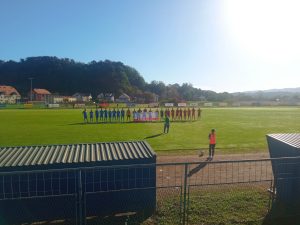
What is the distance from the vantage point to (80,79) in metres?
148

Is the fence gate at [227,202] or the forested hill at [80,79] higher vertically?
the forested hill at [80,79]

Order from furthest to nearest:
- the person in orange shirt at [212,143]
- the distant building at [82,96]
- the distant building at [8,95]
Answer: the distant building at [82,96], the distant building at [8,95], the person in orange shirt at [212,143]

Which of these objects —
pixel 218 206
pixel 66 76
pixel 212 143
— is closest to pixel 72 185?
pixel 218 206

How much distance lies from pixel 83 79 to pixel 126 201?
144239 mm

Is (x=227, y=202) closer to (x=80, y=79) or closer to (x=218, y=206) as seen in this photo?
(x=218, y=206)

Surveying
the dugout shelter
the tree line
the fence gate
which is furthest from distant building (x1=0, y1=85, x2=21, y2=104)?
the fence gate

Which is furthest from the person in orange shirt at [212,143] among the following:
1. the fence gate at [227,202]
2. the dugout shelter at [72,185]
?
the dugout shelter at [72,185]

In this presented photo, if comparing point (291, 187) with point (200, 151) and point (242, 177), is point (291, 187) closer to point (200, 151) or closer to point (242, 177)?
point (242, 177)

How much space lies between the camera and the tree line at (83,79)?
479ft

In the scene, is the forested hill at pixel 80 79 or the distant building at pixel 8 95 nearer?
the distant building at pixel 8 95

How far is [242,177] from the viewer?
11031mm

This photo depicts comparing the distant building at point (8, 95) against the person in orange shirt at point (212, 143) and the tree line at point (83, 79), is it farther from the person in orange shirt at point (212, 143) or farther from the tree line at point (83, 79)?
the person in orange shirt at point (212, 143)

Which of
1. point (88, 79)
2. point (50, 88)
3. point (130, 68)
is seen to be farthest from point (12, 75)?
point (130, 68)

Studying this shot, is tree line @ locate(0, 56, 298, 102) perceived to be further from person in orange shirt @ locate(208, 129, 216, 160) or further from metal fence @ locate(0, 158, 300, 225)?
metal fence @ locate(0, 158, 300, 225)
